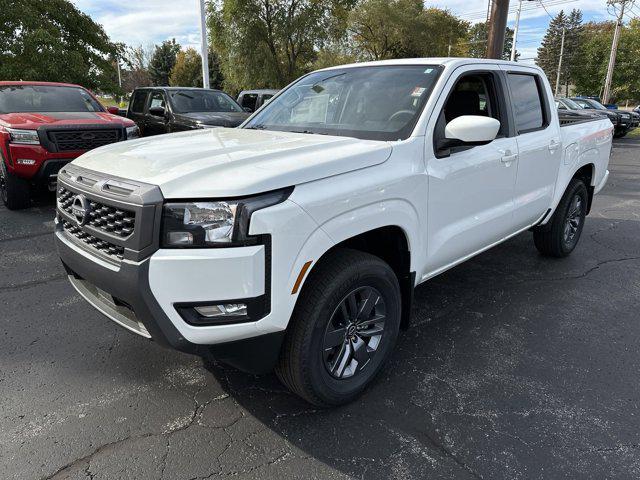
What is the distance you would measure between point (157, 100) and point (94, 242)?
28.5 feet

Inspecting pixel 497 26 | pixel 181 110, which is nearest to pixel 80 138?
pixel 181 110

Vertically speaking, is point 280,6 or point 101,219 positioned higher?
point 280,6

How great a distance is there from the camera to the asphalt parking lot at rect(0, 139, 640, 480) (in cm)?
226

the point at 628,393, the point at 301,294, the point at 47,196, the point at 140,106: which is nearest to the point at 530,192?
the point at 628,393

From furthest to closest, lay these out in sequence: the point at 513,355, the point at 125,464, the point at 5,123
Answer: the point at 5,123
the point at 513,355
the point at 125,464

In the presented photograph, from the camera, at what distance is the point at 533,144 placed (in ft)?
12.9

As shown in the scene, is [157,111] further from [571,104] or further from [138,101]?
[571,104]

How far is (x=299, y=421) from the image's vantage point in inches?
101

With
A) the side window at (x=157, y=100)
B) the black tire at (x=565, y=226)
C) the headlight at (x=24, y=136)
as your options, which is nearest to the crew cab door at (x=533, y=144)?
the black tire at (x=565, y=226)

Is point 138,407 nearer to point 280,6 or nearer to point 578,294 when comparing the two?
point 578,294

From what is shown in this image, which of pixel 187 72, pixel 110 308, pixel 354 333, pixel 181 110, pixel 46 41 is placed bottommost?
pixel 354 333

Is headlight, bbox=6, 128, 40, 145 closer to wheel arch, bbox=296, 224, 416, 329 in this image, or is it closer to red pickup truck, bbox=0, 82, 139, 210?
red pickup truck, bbox=0, 82, 139, 210

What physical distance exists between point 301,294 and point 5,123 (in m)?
6.12

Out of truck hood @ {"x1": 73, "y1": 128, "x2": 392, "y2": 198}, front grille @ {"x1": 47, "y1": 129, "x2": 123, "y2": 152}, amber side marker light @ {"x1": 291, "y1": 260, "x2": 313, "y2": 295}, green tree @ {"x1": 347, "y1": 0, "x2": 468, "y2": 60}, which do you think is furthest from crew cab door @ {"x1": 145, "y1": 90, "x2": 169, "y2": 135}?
green tree @ {"x1": 347, "y1": 0, "x2": 468, "y2": 60}
